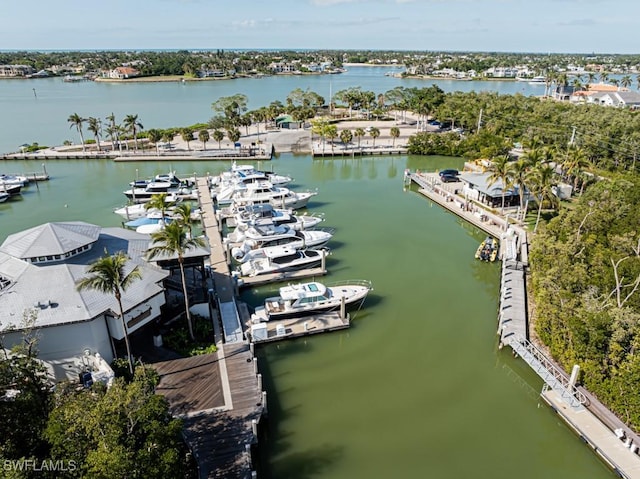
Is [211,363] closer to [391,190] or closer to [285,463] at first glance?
[285,463]

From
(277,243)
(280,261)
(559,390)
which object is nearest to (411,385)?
(559,390)

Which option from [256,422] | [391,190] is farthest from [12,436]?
[391,190]

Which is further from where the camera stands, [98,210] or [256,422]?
[98,210]

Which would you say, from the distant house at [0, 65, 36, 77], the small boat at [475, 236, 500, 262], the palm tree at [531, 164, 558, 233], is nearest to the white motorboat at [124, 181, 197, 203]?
the small boat at [475, 236, 500, 262]

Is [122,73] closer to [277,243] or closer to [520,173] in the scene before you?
[277,243]

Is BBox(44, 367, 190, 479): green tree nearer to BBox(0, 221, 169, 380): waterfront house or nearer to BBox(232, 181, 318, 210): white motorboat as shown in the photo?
BBox(0, 221, 169, 380): waterfront house
